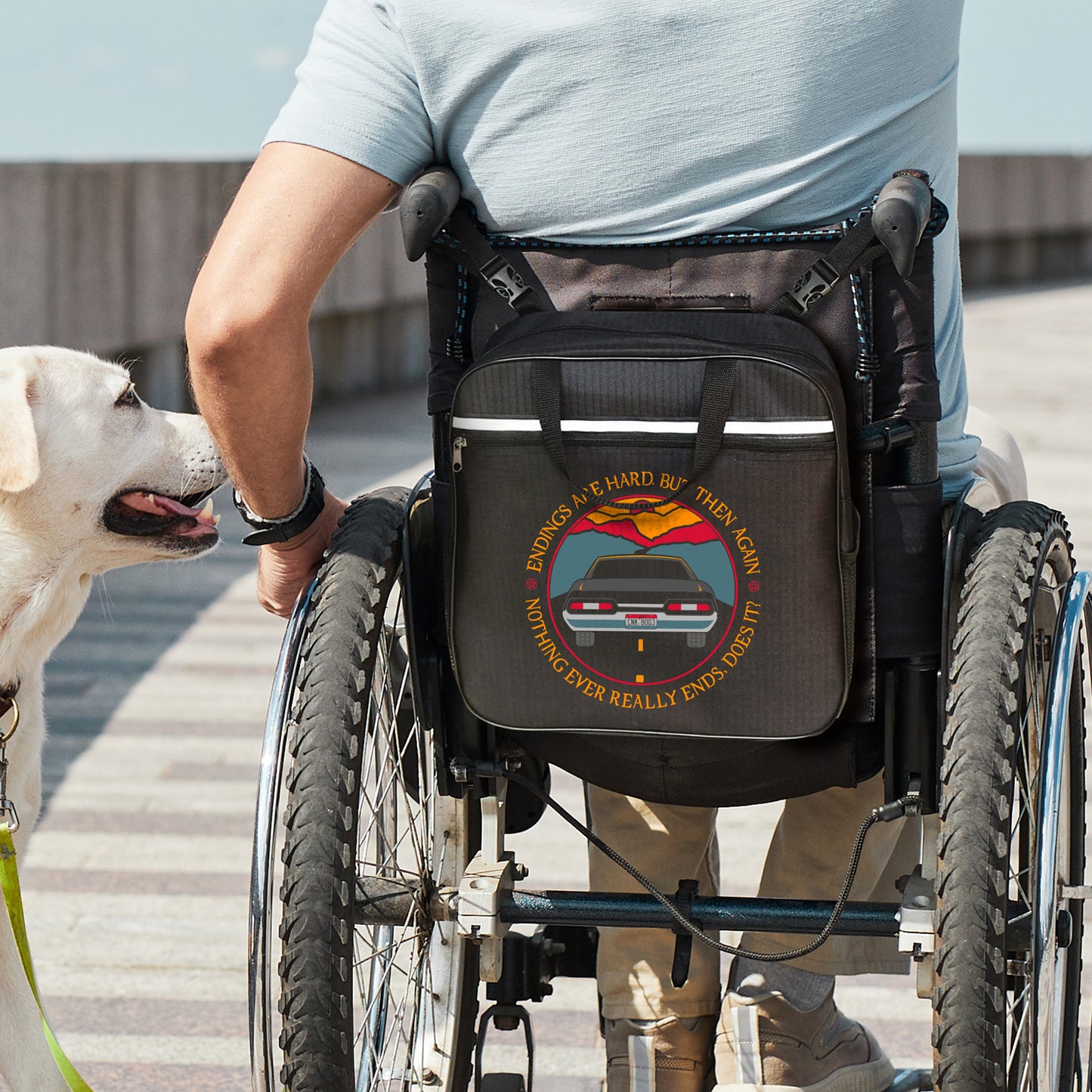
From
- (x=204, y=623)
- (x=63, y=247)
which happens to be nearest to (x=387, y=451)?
(x=63, y=247)

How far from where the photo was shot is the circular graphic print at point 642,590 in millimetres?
1974

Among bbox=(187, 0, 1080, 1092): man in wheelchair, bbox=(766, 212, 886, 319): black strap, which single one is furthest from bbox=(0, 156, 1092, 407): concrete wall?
bbox=(766, 212, 886, 319): black strap

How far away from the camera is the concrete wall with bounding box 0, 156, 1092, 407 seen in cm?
841

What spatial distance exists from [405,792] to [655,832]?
374mm

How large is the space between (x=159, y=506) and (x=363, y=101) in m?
1.23

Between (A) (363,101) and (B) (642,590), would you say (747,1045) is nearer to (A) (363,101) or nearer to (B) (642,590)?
(B) (642,590)

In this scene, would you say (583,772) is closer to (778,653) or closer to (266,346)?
(778,653)

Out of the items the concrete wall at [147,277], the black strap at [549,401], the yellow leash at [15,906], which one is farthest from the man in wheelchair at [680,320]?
the concrete wall at [147,277]

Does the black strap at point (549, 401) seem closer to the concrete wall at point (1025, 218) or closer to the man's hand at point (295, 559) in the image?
the man's hand at point (295, 559)

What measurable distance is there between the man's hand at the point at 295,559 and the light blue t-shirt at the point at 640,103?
0.50 meters

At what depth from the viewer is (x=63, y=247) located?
28.8ft

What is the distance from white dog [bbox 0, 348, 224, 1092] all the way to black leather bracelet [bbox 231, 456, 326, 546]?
650 mm

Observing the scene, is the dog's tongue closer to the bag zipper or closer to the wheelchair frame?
the wheelchair frame

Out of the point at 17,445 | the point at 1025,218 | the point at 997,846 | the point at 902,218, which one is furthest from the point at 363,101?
the point at 1025,218
